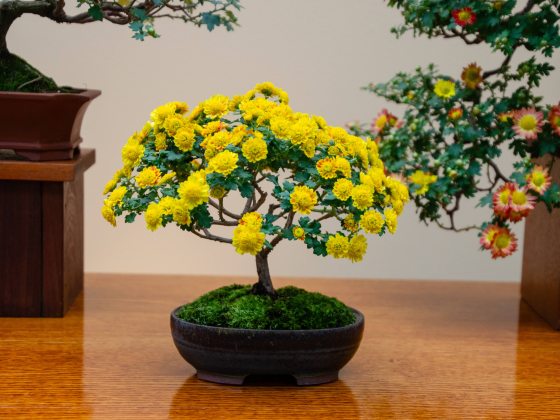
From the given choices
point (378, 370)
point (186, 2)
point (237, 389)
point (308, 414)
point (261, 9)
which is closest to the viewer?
point (308, 414)

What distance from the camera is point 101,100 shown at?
3.42m

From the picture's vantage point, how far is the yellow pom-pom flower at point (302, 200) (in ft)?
5.50

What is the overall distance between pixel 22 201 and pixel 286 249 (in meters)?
1.50

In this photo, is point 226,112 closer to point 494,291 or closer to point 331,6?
point 494,291

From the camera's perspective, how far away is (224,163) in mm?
1679

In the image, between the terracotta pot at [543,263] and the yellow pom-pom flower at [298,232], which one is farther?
the terracotta pot at [543,263]

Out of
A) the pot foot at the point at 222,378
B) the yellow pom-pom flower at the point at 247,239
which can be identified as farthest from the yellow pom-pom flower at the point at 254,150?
the pot foot at the point at 222,378

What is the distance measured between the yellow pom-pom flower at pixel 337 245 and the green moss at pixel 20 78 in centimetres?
90

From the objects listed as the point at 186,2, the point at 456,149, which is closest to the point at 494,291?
the point at 456,149

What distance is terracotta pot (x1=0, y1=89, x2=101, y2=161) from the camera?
2.21m

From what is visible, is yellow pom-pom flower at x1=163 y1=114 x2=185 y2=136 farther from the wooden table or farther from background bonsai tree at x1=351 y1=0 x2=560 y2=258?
background bonsai tree at x1=351 y1=0 x2=560 y2=258

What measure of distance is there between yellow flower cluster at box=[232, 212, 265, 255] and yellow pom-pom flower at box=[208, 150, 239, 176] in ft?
0.27

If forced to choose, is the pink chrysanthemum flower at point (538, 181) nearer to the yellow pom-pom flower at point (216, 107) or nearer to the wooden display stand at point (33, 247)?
the yellow pom-pom flower at point (216, 107)

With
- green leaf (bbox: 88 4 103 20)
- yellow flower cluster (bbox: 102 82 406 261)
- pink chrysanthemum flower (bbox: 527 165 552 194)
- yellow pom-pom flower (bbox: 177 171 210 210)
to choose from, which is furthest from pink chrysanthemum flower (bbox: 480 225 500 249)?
green leaf (bbox: 88 4 103 20)
